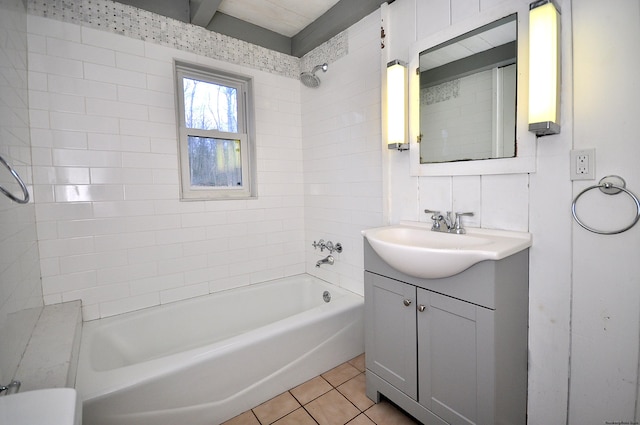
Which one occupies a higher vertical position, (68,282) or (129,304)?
(68,282)

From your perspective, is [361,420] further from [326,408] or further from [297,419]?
[297,419]

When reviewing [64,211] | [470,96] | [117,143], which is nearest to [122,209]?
[64,211]

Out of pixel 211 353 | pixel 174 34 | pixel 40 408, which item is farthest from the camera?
pixel 174 34

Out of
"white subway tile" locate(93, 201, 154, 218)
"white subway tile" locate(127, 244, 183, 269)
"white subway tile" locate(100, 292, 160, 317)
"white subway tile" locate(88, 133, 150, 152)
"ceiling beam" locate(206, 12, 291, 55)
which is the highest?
"ceiling beam" locate(206, 12, 291, 55)

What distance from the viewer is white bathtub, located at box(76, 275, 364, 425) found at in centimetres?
131

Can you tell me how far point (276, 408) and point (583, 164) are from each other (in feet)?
6.11

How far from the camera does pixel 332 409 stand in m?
1.63

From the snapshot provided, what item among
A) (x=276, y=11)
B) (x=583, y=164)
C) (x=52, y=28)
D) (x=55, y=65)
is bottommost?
(x=583, y=164)

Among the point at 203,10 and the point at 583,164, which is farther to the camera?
the point at 203,10

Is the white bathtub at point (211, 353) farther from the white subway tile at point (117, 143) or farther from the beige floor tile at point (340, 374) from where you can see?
the white subway tile at point (117, 143)

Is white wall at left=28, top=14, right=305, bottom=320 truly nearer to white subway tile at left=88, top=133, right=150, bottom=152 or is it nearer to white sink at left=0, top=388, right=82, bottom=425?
white subway tile at left=88, top=133, right=150, bottom=152

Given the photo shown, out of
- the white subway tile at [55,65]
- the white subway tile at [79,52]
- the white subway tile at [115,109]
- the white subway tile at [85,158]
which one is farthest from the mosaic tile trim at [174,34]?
the white subway tile at [85,158]

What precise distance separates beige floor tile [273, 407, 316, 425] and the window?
60.3 inches

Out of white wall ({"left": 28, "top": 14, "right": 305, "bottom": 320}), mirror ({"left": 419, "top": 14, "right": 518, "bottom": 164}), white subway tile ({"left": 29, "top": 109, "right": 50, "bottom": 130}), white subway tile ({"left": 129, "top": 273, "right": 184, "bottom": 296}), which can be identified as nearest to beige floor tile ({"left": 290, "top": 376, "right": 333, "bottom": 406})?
white wall ({"left": 28, "top": 14, "right": 305, "bottom": 320})
